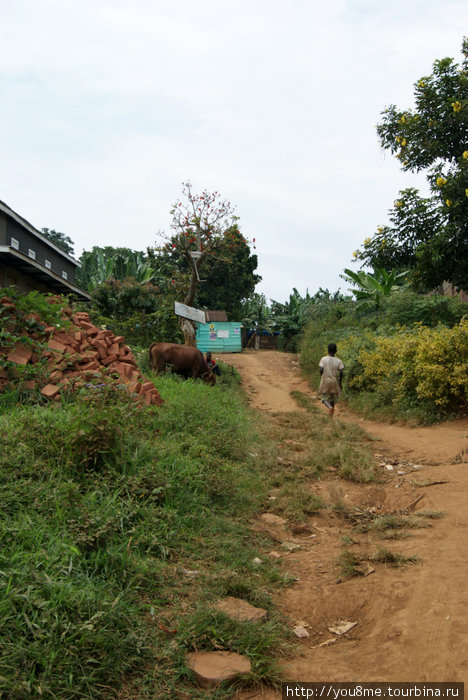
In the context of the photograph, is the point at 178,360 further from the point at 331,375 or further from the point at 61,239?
the point at 61,239

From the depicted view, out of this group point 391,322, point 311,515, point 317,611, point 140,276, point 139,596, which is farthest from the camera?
point 140,276

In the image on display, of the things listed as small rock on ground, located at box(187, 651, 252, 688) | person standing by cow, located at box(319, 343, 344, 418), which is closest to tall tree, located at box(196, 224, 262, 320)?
person standing by cow, located at box(319, 343, 344, 418)

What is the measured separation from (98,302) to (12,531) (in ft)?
54.6

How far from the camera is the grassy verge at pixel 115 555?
2.48m

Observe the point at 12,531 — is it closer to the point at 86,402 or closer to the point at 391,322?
the point at 86,402

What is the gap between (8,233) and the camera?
1612 centimetres

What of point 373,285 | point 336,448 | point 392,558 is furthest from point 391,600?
point 373,285

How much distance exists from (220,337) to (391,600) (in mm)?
25180

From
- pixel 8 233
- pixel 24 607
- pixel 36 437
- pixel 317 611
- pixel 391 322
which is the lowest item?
pixel 317 611

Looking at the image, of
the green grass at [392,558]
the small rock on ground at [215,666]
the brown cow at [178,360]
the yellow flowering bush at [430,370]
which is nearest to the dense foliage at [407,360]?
the yellow flowering bush at [430,370]

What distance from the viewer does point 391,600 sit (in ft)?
10.8

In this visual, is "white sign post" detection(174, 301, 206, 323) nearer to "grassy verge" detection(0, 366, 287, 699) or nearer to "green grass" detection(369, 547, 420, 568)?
"grassy verge" detection(0, 366, 287, 699)

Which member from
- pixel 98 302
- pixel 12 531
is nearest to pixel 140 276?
pixel 98 302

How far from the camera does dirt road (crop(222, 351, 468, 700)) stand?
101 inches
